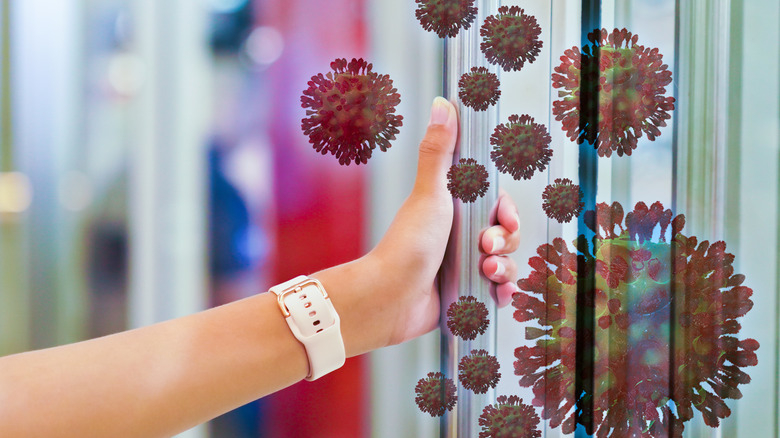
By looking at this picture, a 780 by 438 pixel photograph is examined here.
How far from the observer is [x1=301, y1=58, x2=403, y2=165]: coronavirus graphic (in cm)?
68

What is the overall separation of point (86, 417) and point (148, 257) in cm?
19

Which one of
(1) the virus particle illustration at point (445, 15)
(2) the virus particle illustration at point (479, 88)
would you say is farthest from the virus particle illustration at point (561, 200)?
(1) the virus particle illustration at point (445, 15)

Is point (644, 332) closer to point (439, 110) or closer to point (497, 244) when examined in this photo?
point (497, 244)

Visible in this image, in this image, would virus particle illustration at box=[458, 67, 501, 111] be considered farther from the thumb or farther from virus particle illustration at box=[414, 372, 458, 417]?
virus particle illustration at box=[414, 372, 458, 417]

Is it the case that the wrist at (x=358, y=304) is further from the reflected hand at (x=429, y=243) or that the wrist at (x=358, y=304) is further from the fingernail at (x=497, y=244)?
the fingernail at (x=497, y=244)

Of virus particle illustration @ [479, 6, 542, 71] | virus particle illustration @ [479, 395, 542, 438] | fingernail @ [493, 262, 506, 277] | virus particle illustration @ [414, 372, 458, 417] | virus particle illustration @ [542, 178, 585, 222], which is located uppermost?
virus particle illustration @ [479, 6, 542, 71]

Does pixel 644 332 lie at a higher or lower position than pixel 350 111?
lower

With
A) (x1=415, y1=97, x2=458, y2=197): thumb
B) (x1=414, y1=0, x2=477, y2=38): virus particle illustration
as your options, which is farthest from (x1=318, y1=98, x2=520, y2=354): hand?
(x1=414, y1=0, x2=477, y2=38): virus particle illustration

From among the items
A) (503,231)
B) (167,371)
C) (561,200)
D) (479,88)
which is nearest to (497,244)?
(503,231)

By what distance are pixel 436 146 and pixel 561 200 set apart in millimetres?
213

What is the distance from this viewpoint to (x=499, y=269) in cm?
74

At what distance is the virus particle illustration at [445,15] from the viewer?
70cm

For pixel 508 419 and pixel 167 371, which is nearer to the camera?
pixel 167 371

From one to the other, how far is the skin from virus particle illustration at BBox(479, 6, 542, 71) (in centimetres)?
11
